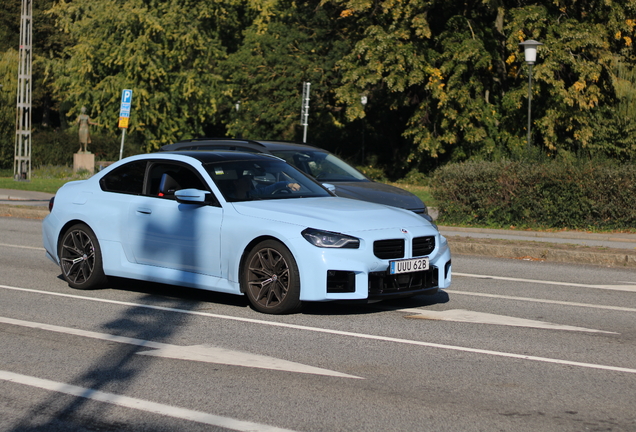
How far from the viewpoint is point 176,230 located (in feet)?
30.5

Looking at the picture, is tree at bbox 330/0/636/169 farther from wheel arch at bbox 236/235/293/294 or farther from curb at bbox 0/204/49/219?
wheel arch at bbox 236/235/293/294

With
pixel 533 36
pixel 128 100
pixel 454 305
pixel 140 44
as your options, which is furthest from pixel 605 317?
pixel 140 44

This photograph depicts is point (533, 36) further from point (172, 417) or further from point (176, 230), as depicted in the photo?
point (172, 417)

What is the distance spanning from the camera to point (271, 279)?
28.0ft

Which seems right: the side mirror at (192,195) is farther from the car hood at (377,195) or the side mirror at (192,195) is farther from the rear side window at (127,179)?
the car hood at (377,195)

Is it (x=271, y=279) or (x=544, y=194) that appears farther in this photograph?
(x=544, y=194)

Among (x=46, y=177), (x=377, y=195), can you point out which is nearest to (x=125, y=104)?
(x=377, y=195)

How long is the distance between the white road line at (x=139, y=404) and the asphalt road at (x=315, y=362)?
0.5 inches

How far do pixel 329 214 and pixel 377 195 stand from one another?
19.6 ft

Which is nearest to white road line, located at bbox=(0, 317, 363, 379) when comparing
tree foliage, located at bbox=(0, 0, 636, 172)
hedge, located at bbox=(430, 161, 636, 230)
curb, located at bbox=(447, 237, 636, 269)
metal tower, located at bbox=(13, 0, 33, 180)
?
curb, located at bbox=(447, 237, 636, 269)

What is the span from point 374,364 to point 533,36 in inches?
1168

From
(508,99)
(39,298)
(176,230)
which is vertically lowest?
(39,298)

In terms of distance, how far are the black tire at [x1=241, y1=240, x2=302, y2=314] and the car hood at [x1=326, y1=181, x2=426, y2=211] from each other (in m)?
5.62

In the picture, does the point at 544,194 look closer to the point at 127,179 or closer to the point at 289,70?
the point at 127,179
